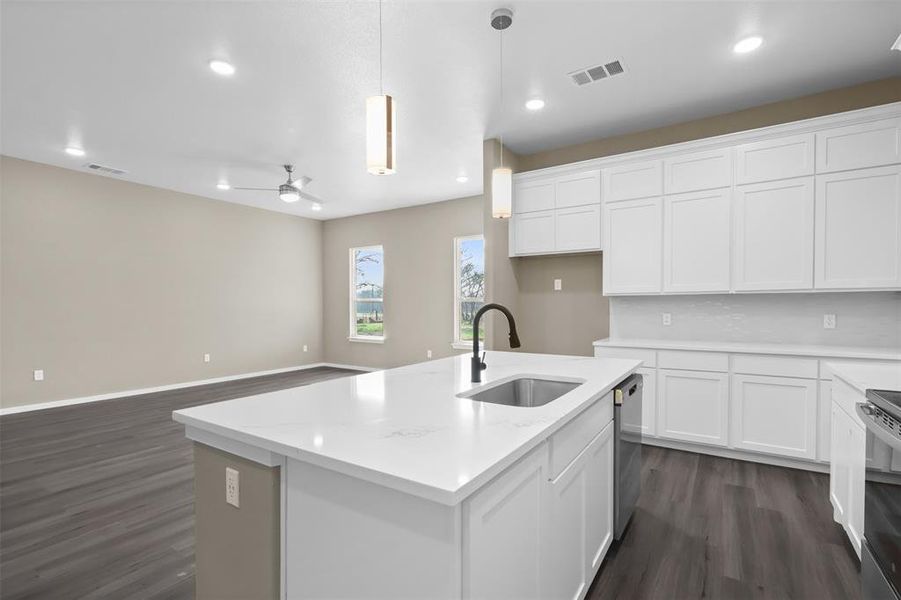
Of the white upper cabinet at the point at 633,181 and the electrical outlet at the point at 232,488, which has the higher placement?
the white upper cabinet at the point at 633,181

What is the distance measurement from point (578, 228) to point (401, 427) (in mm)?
3430

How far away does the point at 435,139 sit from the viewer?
14.4 ft

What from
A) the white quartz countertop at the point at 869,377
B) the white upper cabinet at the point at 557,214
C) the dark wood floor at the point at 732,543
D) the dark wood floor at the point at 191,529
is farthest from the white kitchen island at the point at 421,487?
the white upper cabinet at the point at 557,214

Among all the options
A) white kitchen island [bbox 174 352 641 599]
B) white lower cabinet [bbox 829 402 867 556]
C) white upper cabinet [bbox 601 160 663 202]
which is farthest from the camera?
white upper cabinet [bbox 601 160 663 202]

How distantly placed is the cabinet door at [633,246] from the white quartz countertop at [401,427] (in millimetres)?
2165

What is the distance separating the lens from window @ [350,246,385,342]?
7.89 metres

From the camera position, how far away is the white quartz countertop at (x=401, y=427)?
993 mm

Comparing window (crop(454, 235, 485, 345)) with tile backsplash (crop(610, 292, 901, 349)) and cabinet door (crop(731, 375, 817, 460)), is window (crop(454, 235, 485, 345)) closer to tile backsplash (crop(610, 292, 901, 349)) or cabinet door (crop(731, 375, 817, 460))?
tile backsplash (crop(610, 292, 901, 349))

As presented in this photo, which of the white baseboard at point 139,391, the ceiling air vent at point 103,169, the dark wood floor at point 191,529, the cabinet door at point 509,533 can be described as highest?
the ceiling air vent at point 103,169

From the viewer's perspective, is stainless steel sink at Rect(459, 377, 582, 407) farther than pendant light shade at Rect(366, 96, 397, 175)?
Yes

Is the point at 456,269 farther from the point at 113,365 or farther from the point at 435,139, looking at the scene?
the point at 113,365

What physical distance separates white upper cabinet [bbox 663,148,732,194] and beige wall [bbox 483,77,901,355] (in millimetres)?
383

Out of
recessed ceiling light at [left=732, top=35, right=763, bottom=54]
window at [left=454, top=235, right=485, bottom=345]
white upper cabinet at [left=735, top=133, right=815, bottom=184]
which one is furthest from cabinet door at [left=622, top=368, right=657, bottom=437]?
window at [left=454, top=235, right=485, bottom=345]

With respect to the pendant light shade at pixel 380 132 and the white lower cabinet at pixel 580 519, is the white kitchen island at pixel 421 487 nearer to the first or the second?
the white lower cabinet at pixel 580 519
